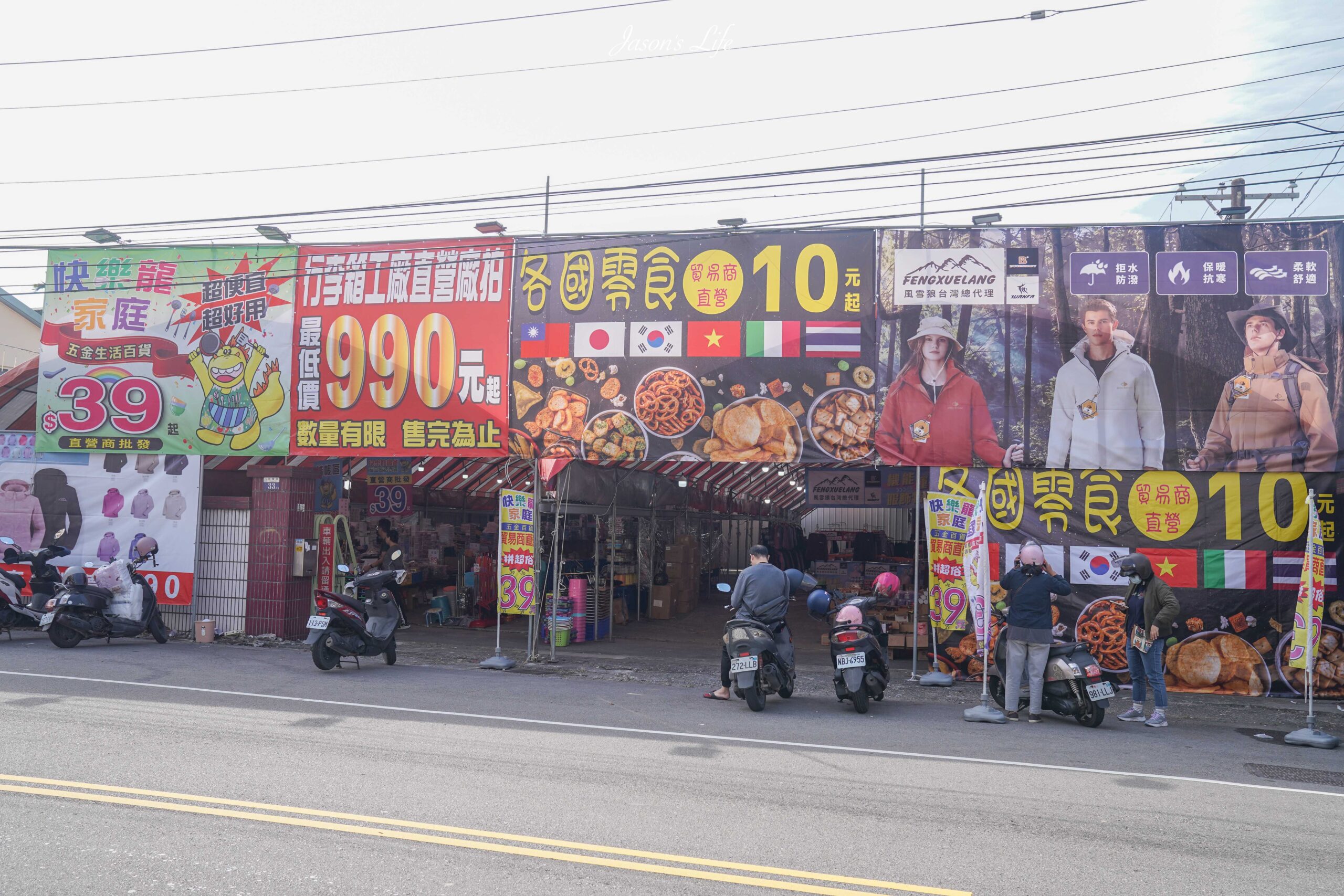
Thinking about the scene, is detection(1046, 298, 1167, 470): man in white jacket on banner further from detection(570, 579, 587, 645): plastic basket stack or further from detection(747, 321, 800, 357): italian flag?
detection(570, 579, 587, 645): plastic basket stack

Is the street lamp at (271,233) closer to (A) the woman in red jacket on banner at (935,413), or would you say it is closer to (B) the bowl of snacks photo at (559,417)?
(B) the bowl of snacks photo at (559,417)

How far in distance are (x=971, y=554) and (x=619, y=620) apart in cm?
886

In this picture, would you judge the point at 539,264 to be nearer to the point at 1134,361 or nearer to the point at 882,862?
the point at 1134,361

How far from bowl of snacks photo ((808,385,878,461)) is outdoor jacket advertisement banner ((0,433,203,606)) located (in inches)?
379

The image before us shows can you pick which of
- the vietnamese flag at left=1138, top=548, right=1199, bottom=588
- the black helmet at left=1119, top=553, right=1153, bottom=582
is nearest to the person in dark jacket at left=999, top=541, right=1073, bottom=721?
the black helmet at left=1119, top=553, right=1153, bottom=582

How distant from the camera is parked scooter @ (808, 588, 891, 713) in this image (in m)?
10.3

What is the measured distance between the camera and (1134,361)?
12.8 metres

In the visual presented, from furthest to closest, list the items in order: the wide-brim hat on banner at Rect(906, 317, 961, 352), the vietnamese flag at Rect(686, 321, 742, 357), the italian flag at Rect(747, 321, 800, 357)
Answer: the vietnamese flag at Rect(686, 321, 742, 357) → the italian flag at Rect(747, 321, 800, 357) → the wide-brim hat on banner at Rect(906, 317, 961, 352)

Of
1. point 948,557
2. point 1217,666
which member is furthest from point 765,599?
point 1217,666

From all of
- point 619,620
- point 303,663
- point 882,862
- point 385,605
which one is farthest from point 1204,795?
point 619,620

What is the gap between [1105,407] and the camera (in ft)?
41.9

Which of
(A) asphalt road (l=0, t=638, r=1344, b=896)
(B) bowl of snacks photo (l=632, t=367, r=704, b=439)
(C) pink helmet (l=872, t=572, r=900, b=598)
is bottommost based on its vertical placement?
(A) asphalt road (l=0, t=638, r=1344, b=896)

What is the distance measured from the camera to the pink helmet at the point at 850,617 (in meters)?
10.6

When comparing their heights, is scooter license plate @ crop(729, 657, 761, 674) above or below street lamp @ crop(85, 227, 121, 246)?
below
